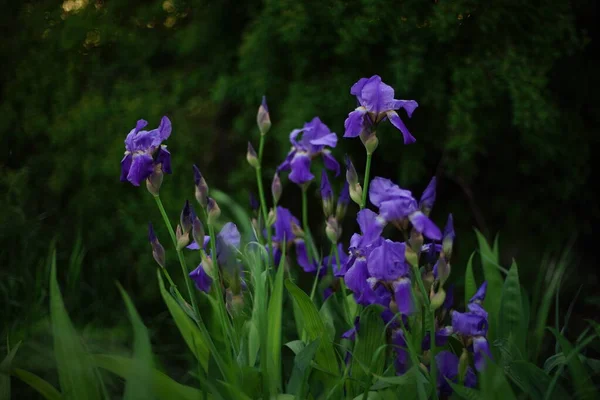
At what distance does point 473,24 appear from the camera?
8.80 ft

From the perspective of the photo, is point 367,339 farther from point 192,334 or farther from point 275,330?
point 192,334

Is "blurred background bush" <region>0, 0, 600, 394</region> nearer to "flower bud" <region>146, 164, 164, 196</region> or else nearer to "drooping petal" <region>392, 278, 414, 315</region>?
"flower bud" <region>146, 164, 164, 196</region>

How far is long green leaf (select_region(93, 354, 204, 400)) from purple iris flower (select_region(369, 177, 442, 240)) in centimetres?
55

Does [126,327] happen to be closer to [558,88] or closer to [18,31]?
[18,31]

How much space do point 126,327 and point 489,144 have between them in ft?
6.03

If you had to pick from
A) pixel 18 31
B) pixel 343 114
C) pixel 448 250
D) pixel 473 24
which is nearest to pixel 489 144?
pixel 473 24

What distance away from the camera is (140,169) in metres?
1.35

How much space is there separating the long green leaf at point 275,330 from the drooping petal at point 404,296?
0.25 m

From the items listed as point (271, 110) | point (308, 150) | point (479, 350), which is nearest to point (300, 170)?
point (308, 150)

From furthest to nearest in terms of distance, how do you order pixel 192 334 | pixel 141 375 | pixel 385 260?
pixel 192 334 → pixel 385 260 → pixel 141 375

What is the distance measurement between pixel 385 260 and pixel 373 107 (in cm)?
36

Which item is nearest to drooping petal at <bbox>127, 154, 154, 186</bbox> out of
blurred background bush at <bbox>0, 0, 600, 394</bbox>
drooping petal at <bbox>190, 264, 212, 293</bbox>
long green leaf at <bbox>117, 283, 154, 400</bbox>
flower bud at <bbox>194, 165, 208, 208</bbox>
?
flower bud at <bbox>194, 165, 208, 208</bbox>

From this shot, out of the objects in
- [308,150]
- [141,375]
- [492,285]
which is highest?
[141,375]

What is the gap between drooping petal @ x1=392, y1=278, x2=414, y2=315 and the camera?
1.32 metres
